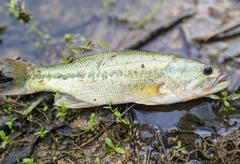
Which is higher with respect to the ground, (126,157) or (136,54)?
(136,54)

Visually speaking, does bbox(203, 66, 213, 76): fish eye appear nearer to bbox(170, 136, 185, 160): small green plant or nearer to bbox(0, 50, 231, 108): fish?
bbox(0, 50, 231, 108): fish

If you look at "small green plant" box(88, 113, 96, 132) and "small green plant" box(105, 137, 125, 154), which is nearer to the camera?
"small green plant" box(105, 137, 125, 154)

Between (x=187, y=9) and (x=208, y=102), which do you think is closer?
(x=208, y=102)

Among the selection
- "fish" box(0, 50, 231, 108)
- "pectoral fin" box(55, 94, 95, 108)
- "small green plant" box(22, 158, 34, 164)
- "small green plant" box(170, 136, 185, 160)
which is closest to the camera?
"small green plant" box(22, 158, 34, 164)

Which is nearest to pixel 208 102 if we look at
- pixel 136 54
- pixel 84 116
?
pixel 136 54

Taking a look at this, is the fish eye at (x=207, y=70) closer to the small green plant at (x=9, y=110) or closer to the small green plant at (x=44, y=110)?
the small green plant at (x=44, y=110)

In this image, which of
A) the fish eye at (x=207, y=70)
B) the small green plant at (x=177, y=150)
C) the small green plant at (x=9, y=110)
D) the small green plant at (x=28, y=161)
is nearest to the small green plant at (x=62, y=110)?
the small green plant at (x=28, y=161)

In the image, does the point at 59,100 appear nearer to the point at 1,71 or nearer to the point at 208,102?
the point at 1,71

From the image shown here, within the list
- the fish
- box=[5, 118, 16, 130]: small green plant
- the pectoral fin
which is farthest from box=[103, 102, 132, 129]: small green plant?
box=[5, 118, 16, 130]: small green plant
